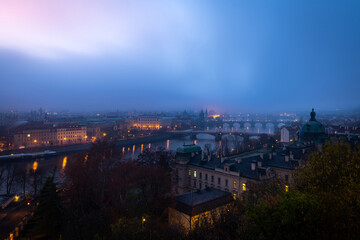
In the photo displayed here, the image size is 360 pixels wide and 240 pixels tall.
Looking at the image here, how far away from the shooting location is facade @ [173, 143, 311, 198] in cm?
1708

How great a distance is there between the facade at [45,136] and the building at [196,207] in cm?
4855

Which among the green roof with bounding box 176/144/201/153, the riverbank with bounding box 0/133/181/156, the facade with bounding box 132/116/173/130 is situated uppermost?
the green roof with bounding box 176/144/201/153

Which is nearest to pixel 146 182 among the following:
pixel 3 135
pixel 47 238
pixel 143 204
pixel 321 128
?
pixel 143 204

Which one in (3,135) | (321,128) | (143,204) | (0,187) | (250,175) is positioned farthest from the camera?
(3,135)

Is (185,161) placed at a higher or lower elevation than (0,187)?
higher

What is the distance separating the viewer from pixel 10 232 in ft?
41.3

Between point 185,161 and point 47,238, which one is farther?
point 185,161

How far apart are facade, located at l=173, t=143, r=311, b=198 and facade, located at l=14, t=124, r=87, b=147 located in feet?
142

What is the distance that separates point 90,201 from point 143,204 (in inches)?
168

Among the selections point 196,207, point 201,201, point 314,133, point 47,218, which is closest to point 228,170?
point 201,201

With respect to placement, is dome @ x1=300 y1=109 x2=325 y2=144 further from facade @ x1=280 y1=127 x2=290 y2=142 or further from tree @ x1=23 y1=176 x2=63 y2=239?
tree @ x1=23 y1=176 x2=63 y2=239

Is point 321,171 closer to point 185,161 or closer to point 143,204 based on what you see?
point 143,204

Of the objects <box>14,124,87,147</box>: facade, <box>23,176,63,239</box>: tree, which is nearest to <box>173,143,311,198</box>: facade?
<box>23,176,63,239</box>: tree

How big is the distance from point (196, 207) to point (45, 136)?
175 ft
